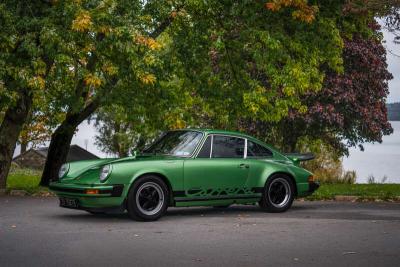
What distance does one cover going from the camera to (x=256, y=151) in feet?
41.4

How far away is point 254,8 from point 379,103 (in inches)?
441

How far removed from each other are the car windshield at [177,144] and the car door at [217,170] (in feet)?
0.58

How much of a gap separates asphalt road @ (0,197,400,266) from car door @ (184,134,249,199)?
47cm

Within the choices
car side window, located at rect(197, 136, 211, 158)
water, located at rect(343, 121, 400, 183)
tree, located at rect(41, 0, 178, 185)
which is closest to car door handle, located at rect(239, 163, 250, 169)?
car side window, located at rect(197, 136, 211, 158)

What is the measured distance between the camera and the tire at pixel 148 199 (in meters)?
10.8

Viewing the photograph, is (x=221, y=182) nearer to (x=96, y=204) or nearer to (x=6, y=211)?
(x=96, y=204)

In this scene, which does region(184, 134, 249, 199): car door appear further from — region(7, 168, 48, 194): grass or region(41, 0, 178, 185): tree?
region(7, 168, 48, 194): grass

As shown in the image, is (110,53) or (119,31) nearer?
(119,31)

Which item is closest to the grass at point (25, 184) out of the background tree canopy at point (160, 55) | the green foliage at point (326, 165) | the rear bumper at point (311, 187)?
the background tree canopy at point (160, 55)

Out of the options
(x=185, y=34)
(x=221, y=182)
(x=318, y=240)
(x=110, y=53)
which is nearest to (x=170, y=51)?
(x=185, y=34)

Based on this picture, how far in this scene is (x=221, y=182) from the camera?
11.8 m

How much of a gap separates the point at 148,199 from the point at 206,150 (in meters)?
1.43

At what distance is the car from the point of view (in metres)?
10.8

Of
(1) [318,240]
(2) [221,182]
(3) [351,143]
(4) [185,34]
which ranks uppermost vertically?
(4) [185,34]
